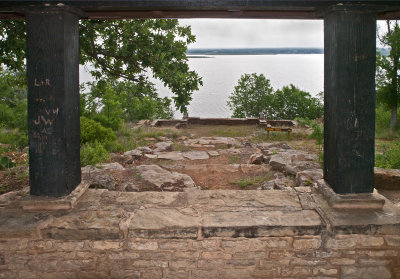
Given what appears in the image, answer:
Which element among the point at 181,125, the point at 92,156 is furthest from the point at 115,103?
the point at 92,156

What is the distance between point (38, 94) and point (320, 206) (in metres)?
3.20

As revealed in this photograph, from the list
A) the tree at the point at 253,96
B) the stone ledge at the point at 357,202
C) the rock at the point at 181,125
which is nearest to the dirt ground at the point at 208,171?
the stone ledge at the point at 357,202

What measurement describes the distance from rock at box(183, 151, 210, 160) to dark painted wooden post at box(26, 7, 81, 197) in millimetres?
5722

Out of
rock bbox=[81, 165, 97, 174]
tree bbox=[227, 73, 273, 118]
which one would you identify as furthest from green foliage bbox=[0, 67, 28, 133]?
tree bbox=[227, 73, 273, 118]

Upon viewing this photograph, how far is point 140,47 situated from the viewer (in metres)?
6.52

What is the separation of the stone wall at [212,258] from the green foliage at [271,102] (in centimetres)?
1927

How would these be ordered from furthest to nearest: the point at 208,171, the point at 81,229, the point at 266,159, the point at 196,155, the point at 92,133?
the point at 92,133, the point at 196,155, the point at 266,159, the point at 208,171, the point at 81,229

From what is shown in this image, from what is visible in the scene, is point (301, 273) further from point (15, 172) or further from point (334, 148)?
point (15, 172)

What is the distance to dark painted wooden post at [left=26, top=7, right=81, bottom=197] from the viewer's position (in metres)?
3.62

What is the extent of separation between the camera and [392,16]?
429 centimetres

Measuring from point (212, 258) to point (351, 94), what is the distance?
86.0 inches

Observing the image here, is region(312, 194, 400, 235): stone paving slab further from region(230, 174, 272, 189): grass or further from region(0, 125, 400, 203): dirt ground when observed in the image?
region(230, 174, 272, 189): grass

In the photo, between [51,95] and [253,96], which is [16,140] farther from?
Answer: [253,96]

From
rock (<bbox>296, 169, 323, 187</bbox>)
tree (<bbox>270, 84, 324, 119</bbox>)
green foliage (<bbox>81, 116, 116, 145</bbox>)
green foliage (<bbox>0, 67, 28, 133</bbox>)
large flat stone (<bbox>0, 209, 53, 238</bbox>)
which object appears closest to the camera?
large flat stone (<bbox>0, 209, 53, 238</bbox>)
